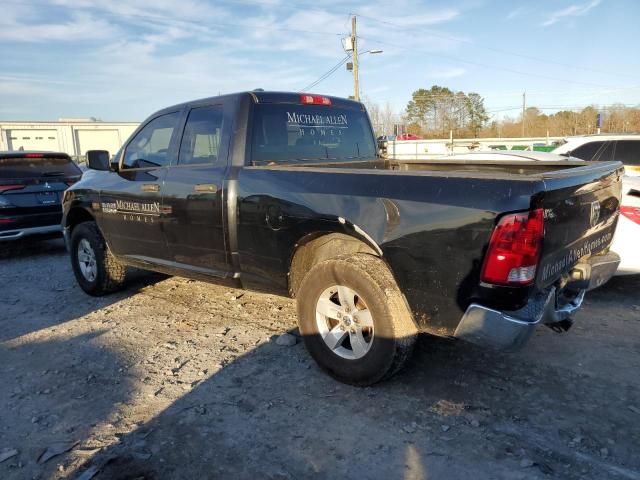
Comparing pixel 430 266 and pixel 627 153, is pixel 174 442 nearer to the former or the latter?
pixel 430 266

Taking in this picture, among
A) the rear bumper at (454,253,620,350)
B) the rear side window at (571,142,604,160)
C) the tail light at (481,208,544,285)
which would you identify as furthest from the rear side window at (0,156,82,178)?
the rear side window at (571,142,604,160)

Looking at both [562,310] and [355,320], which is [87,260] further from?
[562,310]

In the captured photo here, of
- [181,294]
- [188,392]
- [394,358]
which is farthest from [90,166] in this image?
[394,358]

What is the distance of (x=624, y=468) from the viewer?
8.04ft

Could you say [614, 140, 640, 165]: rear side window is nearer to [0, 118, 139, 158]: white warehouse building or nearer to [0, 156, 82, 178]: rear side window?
[0, 156, 82, 178]: rear side window

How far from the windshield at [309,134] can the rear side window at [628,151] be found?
5.11 m

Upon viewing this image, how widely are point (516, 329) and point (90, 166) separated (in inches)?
167

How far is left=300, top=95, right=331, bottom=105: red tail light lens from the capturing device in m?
4.39

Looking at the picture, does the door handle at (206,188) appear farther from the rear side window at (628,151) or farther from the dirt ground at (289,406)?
the rear side window at (628,151)

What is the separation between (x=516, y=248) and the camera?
8.20 feet

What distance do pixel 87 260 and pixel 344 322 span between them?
12.0ft

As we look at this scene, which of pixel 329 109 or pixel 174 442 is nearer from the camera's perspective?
pixel 174 442

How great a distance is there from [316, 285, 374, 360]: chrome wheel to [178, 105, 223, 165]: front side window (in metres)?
1.51

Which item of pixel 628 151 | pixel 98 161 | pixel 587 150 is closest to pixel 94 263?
pixel 98 161
